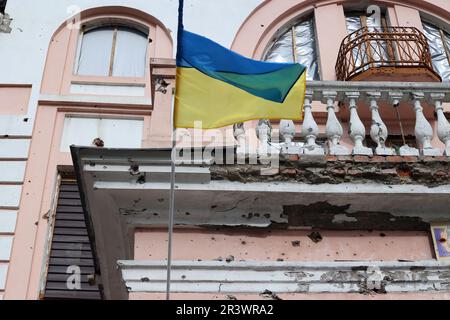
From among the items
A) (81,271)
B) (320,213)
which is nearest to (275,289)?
(320,213)

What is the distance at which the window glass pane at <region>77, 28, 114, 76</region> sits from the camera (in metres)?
9.24

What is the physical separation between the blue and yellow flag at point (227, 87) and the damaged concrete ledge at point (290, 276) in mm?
989

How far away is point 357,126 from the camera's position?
206 inches

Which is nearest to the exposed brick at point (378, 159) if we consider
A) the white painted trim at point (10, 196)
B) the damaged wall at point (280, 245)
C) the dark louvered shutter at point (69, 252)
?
the damaged wall at point (280, 245)

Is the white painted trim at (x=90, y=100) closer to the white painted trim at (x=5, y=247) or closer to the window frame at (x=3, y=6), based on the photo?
the window frame at (x=3, y=6)

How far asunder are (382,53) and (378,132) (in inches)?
144

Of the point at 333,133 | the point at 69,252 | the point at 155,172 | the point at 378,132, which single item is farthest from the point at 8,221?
the point at 378,132

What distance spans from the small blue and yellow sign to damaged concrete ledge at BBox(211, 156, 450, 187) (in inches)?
13.1

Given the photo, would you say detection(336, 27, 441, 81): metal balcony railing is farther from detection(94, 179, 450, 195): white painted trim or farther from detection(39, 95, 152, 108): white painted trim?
detection(94, 179, 450, 195): white painted trim

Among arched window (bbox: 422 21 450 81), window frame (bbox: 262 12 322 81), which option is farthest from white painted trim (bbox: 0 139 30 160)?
arched window (bbox: 422 21 450 81)

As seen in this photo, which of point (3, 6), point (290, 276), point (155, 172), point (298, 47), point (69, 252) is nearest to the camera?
point (290, 276)

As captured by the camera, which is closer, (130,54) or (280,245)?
(280,245)

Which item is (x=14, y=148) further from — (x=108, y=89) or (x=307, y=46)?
(x=307, y=46)
